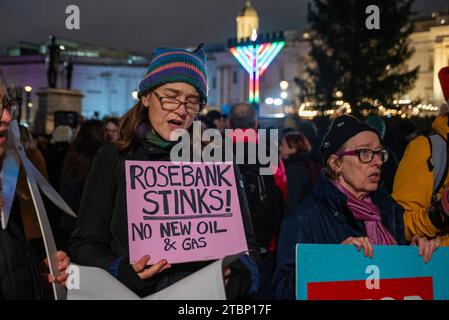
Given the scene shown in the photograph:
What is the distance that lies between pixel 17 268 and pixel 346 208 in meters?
1.54

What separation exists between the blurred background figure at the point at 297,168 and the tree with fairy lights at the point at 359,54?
1271 inches

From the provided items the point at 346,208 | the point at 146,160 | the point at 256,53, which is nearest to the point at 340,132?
the point at 346,208

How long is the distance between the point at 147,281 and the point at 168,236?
223 millimetres

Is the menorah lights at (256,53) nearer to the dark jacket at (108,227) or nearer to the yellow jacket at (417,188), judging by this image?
the yellow jacket at (417,188)

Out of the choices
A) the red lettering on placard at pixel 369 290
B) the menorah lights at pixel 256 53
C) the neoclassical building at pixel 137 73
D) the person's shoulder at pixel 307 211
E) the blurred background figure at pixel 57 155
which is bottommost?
the red lettering on placard at pixel 369 290

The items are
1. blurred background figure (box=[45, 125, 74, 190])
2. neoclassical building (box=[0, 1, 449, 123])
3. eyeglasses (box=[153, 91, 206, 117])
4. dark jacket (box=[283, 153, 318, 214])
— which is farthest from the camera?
neoclassical building (box=[0, 1, 449, 123])

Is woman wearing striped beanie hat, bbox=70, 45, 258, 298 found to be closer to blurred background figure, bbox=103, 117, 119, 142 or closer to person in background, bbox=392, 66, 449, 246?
person in background, bbox=392, 66, 449, 246

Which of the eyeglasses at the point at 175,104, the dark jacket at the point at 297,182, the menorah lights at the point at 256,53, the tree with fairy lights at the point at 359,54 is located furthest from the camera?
the tree with fairy lights at the point at 359,54

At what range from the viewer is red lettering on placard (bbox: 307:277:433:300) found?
2.57 metres

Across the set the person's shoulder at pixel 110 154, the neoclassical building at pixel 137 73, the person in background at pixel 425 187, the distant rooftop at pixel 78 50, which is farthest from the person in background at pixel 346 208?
the distant rooftop at pixel 78 50

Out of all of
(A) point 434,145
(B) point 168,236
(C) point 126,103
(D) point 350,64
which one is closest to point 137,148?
(B) point 168,236

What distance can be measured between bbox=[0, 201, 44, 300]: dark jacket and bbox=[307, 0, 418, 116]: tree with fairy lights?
120ft

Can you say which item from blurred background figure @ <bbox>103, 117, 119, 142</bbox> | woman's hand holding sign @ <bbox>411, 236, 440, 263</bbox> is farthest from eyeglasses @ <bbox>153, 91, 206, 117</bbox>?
blurred background figure @ <bbox>103, 117, 119, 142</bbox>

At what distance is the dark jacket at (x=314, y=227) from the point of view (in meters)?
2.86
